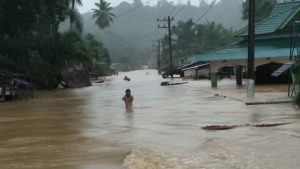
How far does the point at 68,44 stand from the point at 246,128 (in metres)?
34.2

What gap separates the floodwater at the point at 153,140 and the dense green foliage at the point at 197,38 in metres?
106

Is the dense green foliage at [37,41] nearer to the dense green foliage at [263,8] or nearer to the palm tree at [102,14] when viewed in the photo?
the dense green foliage at [263,8]

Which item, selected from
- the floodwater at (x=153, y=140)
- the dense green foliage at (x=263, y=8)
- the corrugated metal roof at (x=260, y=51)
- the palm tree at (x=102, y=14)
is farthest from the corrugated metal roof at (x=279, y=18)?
the palm tree at (x=102, y=14)

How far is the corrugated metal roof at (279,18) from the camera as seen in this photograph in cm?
4638

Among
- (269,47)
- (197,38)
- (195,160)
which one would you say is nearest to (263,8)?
(269,47)

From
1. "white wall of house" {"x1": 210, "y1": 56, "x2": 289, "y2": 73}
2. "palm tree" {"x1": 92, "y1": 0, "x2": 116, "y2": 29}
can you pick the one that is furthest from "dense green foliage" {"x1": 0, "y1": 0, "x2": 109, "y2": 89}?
"palm tree" {"x1": 92, "y1": 0, "x2": 116, "y2": 29}

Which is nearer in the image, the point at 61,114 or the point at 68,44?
the point at 61,114

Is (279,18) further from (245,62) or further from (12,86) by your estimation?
(12,86)

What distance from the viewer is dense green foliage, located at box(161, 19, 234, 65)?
128 m

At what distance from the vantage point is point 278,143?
12.9 meters

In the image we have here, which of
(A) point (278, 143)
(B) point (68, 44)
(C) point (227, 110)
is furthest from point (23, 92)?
(A) point (278, 143)

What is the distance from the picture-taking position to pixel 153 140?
14.1 m

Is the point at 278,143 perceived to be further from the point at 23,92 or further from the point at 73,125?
the point at 23,92

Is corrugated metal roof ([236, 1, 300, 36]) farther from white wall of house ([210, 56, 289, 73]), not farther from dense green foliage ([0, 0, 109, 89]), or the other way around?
dense green foliage ([0, 0, 109, 89])
